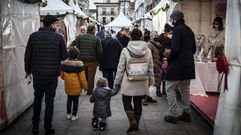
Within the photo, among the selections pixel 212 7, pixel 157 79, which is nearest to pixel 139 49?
pixel 157 79

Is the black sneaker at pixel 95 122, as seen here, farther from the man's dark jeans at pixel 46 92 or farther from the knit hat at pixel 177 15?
the knit hat at pixel 177 15

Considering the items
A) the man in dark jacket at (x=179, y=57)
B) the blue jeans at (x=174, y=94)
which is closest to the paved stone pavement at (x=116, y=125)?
the blue jeans at (x=174, y=94)

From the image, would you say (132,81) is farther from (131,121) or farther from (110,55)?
(110,55)

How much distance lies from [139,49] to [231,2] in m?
1.69

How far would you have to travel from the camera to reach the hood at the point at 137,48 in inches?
256

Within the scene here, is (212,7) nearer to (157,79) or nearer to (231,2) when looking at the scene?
(157,79)

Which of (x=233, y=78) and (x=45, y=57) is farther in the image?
(x=45, y=57)

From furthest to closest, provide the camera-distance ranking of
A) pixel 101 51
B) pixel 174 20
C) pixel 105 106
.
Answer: pixel 101 51 → pixel 174 20 → pixel 105 106

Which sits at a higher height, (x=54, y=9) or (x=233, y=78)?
(x=54, y=9)

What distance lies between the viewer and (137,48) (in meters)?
6.53

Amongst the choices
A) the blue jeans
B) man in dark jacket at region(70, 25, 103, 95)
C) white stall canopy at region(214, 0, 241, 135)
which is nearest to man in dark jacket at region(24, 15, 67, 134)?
the blue jeans

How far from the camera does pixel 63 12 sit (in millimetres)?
17141

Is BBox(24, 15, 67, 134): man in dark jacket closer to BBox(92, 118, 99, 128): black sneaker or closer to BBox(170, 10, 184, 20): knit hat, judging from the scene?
BBox(92, 118, 99, 128): black sneaker

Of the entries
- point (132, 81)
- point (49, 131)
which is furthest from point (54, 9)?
point (132, 81)
